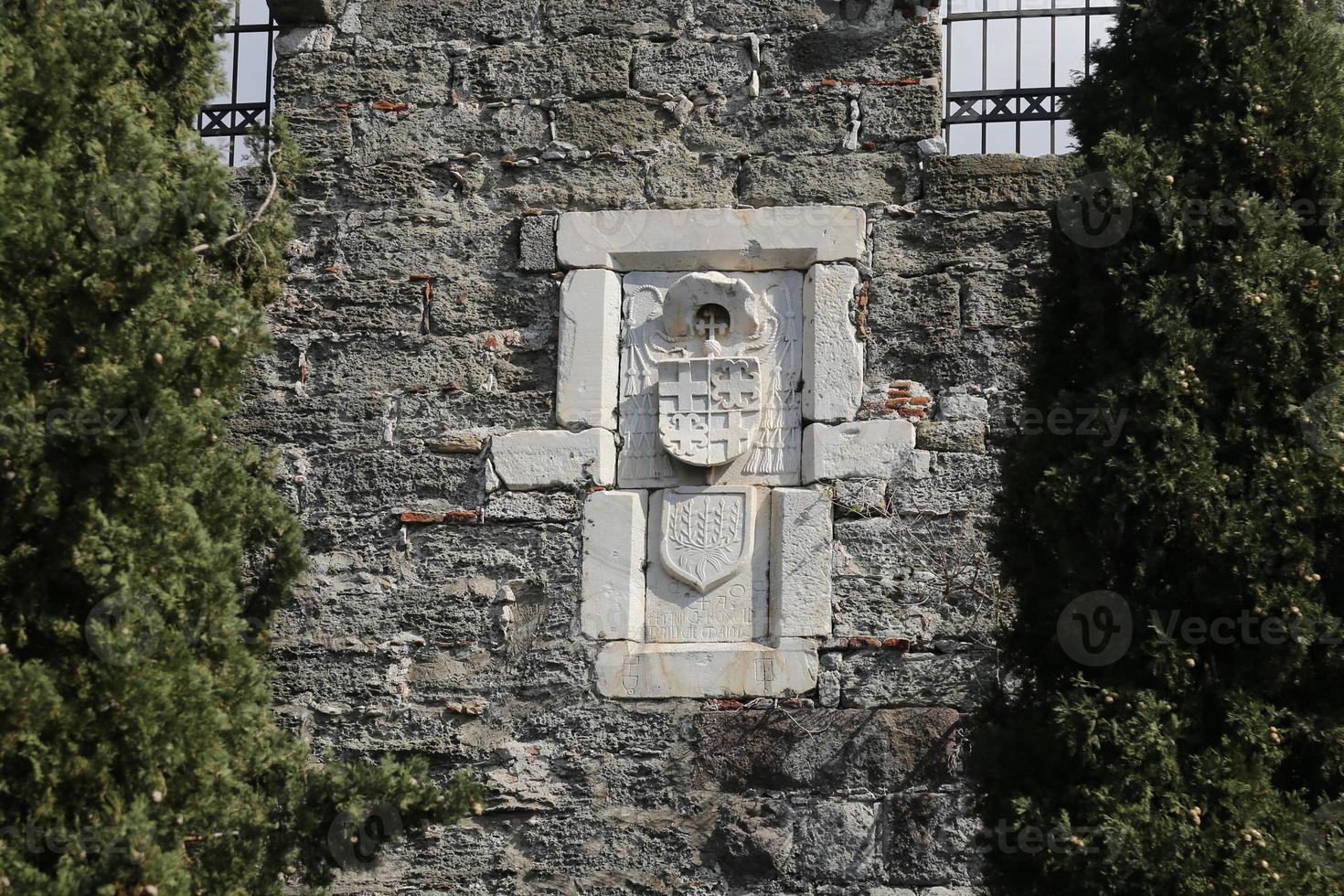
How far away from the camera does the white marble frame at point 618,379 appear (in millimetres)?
5750

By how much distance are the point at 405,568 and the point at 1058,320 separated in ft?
7.22

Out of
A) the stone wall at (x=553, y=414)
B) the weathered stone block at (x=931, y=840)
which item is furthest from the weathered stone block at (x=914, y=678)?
the weathered stone block at (x=931, y=840)

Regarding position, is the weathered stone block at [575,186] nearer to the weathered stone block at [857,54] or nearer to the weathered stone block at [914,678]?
the weathered stone block at [857,54]

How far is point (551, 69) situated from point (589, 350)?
1030 millimetres

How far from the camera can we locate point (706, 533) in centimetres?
591

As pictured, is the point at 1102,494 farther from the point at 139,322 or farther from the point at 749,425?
the point at 139,322

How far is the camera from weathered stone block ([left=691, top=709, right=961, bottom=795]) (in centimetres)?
562

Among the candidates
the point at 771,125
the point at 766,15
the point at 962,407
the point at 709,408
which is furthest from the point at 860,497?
the point at 766,15

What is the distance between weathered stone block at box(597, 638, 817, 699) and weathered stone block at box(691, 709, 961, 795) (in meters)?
0.09

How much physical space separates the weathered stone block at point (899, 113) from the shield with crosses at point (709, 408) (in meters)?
0.89

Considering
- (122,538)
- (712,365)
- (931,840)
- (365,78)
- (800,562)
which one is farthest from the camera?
(365,78)

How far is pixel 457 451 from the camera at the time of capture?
609cm

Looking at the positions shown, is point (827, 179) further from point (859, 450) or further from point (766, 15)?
point (859, 450)

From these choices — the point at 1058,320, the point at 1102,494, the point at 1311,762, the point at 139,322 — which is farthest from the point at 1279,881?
the point at 139,322
